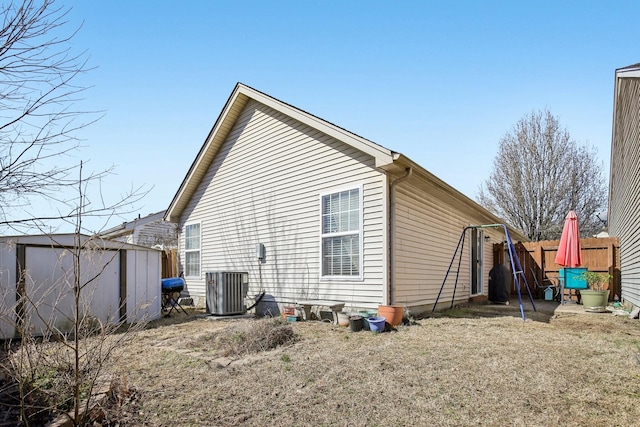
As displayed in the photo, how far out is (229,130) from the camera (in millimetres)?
11047

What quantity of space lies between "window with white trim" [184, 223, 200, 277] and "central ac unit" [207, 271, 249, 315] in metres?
3.11

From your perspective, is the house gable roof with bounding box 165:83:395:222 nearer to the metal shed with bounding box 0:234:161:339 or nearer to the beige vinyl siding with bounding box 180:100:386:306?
the beige vinyl siding with bounding box 180:100:386:306

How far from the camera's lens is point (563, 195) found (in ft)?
68.9

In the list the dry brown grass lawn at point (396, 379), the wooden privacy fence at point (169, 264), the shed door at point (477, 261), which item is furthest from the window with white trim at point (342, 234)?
the wooden privacy fence at point (169, 264)

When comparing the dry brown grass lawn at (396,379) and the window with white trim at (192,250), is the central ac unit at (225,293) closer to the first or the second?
the dry brown grass lawn at (396,379)

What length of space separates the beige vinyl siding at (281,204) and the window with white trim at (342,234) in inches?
6.4

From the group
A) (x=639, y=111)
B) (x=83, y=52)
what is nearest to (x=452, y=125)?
(x=639, y=111)

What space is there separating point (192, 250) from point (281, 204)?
4.24 m

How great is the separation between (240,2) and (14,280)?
19.7 feet

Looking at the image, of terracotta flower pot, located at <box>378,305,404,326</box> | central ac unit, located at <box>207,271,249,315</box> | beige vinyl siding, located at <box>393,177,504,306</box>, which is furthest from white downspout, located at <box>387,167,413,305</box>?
central ac unit, located at <box>207,271,249,315</box>

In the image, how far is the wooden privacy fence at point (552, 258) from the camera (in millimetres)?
12156

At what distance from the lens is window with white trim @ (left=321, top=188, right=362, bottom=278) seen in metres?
7.77

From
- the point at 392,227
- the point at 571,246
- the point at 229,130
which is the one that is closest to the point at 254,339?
the point at 392,227

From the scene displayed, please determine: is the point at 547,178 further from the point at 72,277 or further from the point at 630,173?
the point at 72,277
